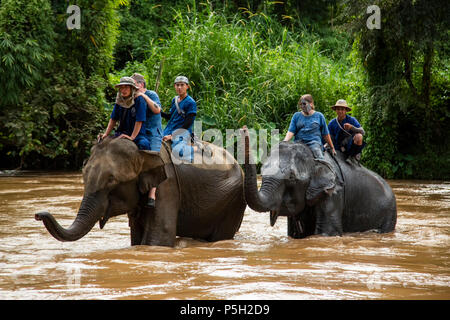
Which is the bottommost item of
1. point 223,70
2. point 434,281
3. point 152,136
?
point 434,281

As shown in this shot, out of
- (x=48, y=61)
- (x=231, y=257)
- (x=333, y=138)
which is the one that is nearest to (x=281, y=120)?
(x=48, y=61)

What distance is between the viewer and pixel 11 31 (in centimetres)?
1725

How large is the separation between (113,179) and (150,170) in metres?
0.41

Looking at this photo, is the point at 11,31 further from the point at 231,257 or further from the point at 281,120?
the point at 231,257

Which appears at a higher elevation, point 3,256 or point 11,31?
point 11,31

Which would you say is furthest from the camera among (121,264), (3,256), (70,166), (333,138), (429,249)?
(70,166)

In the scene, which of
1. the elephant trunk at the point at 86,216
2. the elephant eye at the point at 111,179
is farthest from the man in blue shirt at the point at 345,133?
the elephant trunk at the point at 86,216

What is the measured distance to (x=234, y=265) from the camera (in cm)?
598

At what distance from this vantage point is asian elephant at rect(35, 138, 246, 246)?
633cm

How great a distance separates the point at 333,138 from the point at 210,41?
9.47 m

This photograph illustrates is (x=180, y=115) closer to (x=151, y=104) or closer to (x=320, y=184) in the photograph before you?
(x=151, y=104)

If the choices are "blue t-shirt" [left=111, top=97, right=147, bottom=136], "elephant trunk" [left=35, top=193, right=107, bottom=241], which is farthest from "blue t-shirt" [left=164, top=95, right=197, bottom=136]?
"elephant trunk" [left=35, top=193, right=107, bottom=241]

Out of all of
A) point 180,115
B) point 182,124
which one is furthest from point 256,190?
point 180,115

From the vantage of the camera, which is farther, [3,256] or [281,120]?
[281,120]
